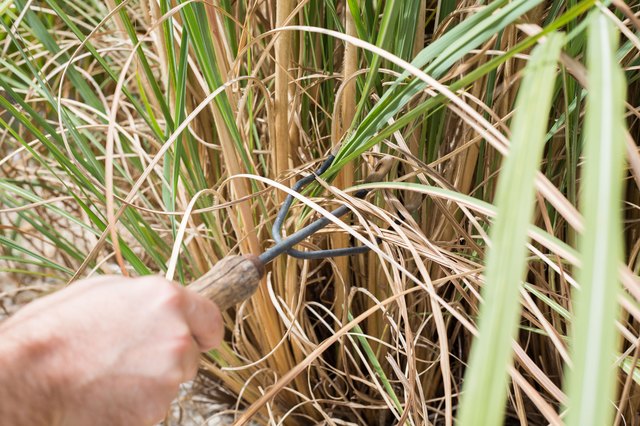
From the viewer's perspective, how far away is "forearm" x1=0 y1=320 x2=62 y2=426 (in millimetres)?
273

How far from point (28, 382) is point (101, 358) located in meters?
0.03

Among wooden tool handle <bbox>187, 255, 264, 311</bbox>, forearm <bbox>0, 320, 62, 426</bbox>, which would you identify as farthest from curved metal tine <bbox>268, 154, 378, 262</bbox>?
forearm <bbox>0, 320, 62, 426</bbox>

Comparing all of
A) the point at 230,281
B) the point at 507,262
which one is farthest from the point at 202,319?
the point at 507,262

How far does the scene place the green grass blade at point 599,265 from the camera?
0.16 m

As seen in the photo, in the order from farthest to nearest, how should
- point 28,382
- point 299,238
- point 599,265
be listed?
point 299,238 → point 28,382 → point 599,265

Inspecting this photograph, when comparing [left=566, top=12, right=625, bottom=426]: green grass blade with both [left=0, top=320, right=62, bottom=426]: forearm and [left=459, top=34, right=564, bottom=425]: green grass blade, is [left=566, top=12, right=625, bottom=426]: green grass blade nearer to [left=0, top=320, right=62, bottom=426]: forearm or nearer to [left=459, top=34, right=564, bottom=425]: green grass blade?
[left=459, top=34, right=564, bottom=425]: green grass blade

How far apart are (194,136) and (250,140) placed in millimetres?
58

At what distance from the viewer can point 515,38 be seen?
471 millimetres

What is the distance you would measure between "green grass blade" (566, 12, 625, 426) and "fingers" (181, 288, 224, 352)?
0.55ft

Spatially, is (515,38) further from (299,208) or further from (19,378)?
(19,378)

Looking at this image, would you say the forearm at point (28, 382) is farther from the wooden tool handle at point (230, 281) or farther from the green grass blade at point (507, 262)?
the green grass blade at point (507, 262)

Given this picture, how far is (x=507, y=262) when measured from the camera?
0.19 meters

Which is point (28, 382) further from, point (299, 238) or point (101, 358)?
point (299, 238)

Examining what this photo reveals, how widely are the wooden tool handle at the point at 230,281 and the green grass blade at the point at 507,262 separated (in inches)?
6.3
